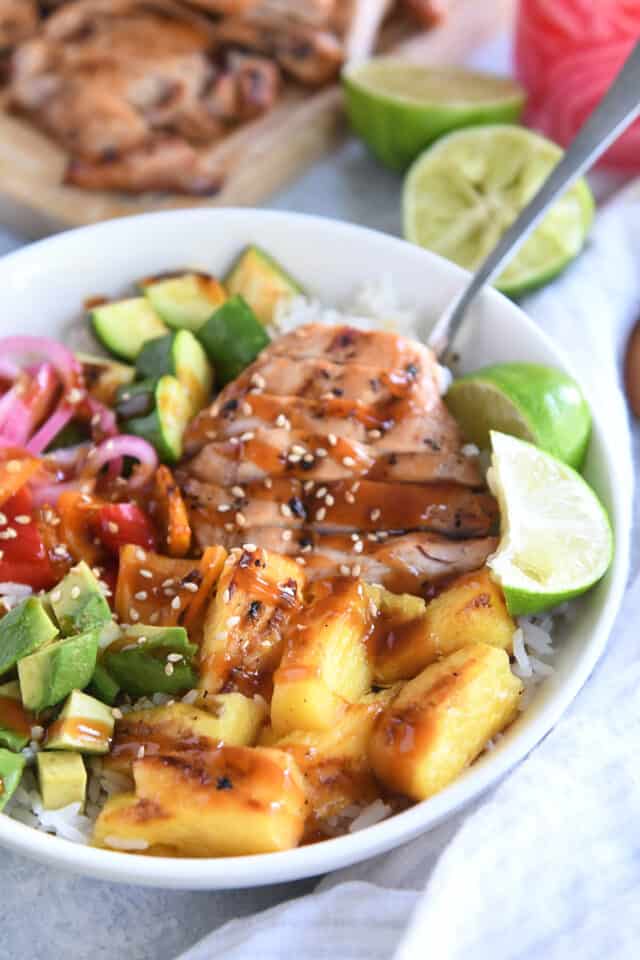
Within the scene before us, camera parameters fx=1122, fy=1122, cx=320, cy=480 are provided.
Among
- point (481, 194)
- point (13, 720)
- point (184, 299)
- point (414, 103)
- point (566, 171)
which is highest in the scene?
A: point (566, 171)

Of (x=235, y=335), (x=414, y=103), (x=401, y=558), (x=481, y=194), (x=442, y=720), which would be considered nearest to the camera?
(x=442, y=720)

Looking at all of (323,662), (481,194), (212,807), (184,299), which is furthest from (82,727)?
(481,194)

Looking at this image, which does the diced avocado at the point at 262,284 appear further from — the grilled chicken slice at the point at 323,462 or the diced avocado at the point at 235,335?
the grilled chicken slice at the point at 323,462

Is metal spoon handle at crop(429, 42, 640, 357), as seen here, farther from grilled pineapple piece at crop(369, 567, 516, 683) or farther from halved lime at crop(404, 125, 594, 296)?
grilled pineapple piece at crop(369, 567, 516, 683)

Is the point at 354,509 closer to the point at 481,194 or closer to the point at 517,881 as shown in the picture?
the point at 517,881

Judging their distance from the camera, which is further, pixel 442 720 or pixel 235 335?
pixel 235 335

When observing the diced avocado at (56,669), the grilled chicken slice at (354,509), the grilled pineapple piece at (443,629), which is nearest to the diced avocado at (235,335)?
the grilled chicken slice at (354,509)

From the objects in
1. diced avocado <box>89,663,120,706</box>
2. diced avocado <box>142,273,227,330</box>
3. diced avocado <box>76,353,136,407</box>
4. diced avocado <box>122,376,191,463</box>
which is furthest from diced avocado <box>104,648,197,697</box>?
diced avocado <box>142,273,227,330</box>
